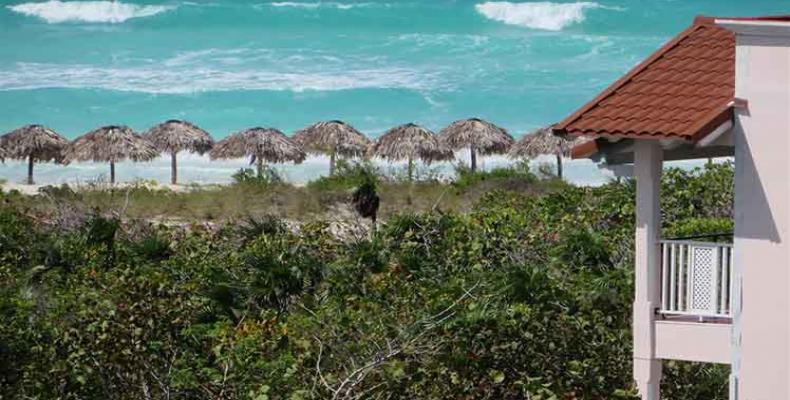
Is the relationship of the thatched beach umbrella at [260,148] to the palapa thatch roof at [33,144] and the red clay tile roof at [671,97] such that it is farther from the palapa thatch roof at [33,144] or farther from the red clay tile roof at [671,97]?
the red clay tile roof at [671,97]

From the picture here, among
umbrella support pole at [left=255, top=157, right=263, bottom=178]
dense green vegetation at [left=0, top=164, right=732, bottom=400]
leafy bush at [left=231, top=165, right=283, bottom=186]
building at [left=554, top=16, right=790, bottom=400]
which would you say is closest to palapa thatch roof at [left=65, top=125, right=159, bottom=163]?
umbrella support pole at [left=255, top=157, right=263, bottom=178]

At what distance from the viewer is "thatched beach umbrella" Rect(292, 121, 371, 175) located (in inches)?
1718

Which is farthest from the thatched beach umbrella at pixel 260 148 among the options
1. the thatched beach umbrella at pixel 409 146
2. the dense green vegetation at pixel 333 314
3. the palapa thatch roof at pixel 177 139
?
the dense green vegetation at pixel 333 314

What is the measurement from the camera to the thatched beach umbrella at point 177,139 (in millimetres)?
43625

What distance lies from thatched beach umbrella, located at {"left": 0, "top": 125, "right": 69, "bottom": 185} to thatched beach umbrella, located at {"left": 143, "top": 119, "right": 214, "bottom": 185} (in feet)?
8.02

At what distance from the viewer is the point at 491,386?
14.4 metres

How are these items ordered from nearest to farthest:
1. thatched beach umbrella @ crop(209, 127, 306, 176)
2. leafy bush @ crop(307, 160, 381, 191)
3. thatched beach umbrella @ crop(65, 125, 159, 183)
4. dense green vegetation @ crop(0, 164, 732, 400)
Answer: dense green vegetation @ crop(0, 164, 732, 400) < leafy bush @ crop(307, 160, 381, 191) < thatched beach umbrella @ crop(65, 125, 159, 183) < thatched beach umbrella @ crop(209, 127, 306, 176)

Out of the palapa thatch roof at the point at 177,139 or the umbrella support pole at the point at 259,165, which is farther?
the palapa thatch roof at the point at 177,139

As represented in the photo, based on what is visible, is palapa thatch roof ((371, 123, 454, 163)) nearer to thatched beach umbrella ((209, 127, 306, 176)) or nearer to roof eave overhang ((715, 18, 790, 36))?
thatched beach umbrella ((209, 127, 306, 176))

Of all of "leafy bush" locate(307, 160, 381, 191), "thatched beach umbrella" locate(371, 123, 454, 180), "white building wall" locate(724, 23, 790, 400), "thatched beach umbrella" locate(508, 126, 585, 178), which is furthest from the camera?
"thatched beach umbrella" locate(508, 126, 585, 178)

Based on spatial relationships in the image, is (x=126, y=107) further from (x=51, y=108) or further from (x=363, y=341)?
(x=363, y=341)

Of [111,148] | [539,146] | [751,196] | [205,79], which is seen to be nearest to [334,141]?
[539,146]

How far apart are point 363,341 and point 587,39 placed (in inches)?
3008

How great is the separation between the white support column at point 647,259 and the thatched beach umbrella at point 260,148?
3098 cm
